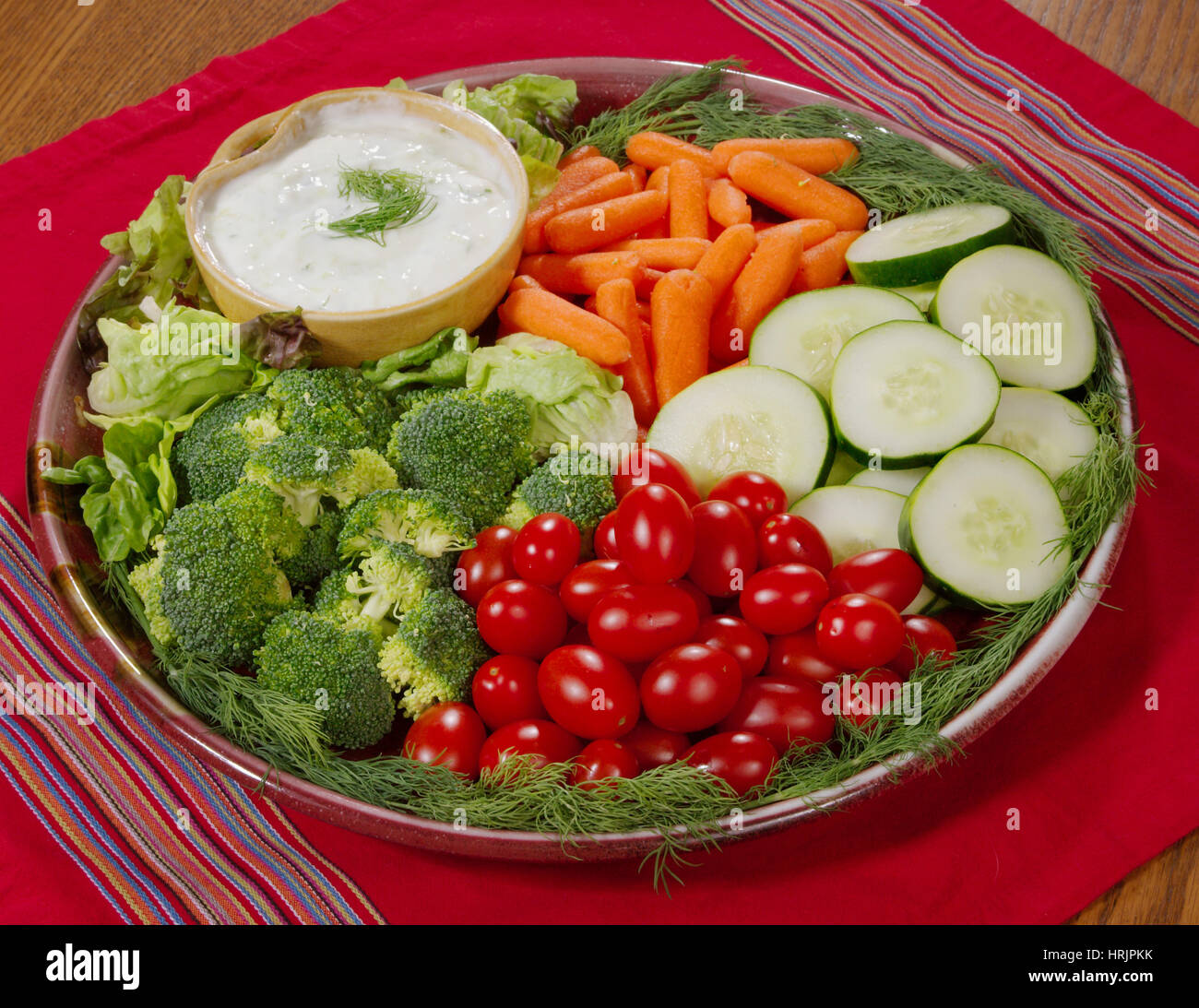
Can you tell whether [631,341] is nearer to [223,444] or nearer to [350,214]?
[350,214]

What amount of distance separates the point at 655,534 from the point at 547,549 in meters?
0.26

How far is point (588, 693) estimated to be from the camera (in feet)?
6.81

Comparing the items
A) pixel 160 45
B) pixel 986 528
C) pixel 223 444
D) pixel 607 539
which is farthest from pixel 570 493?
pixel 160 45

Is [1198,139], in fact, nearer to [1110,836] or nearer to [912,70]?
[912,70]

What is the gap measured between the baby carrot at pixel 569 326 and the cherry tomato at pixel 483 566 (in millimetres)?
630

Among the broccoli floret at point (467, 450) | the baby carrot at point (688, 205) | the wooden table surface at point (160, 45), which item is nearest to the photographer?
the broccoli floret at point (467, 450)

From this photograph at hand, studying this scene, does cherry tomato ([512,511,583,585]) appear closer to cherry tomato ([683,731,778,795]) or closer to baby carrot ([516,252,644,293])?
cherry tomato ([683,731,778,795])

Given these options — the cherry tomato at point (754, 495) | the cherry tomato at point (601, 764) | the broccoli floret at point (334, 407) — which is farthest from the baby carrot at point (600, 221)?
the cherry tomato at point (601, 764)

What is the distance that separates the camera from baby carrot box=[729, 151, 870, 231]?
10.2 ft

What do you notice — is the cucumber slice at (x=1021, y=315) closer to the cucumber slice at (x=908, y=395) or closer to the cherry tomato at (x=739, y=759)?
the cucumber slice at (x=908, y=395)

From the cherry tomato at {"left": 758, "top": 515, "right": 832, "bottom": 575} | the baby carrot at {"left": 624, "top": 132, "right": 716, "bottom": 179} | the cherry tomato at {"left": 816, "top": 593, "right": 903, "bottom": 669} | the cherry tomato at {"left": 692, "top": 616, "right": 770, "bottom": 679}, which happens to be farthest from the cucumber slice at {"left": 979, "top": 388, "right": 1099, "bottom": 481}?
the baby carrot at {"left": 624, "top": 132, "right": 716, "bottom": 179}

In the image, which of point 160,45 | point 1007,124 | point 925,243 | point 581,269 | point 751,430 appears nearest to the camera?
point 751,430

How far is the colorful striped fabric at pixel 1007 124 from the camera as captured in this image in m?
3.21

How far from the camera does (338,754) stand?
216 cm
